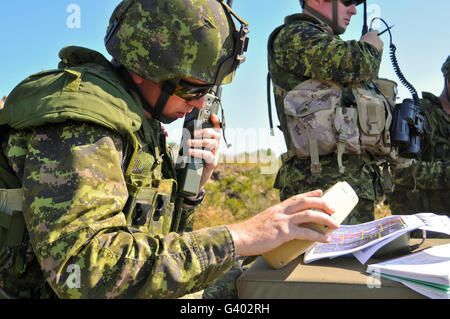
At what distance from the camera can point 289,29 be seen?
313 centimetres

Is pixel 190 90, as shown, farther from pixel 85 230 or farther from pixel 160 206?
pixel 85 230

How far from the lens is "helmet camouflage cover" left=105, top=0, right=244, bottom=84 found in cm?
167

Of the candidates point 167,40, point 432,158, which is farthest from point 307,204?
point 432,158

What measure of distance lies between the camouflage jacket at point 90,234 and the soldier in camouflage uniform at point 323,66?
2.01m

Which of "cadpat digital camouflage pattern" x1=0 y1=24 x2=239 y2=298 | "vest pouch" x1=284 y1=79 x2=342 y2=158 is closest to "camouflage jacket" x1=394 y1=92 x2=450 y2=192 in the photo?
"vest pouch" x1=284 y1=79 x2=342 y2=158

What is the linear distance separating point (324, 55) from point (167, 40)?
5.38 feet

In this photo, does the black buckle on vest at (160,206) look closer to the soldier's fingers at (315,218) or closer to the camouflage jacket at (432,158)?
the soldier's fingers at (315,218)

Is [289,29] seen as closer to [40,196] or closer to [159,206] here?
[159,206]

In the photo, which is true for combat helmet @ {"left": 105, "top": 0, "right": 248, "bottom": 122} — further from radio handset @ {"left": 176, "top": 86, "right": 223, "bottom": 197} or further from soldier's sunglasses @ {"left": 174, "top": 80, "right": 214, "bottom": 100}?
radio handset @ {"left": 176, "top": 86, "right": 223, "bottom": 197}

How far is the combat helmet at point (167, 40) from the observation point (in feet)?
5.47

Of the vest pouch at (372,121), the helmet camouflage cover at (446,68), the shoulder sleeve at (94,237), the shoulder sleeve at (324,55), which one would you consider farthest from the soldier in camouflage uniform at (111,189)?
the helmet camouflage cover at (446,68)

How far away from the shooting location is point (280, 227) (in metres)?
1.30

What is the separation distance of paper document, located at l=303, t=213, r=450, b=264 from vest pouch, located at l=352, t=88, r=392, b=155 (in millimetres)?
1379
